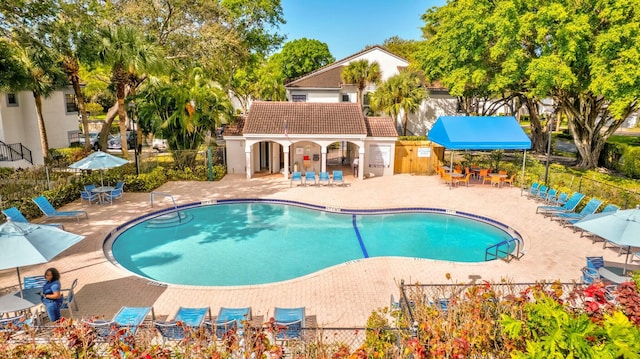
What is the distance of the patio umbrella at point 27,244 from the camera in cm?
914

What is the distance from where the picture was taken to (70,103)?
1351 inches

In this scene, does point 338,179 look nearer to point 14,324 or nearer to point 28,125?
point 14,324

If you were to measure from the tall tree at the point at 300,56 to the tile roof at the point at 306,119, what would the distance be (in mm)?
48655

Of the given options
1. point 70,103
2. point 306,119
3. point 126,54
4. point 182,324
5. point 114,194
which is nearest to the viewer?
point 182,324

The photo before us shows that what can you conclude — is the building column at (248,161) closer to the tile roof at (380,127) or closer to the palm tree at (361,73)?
the tile roof at (380,127)

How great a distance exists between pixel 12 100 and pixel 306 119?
69.0 ft

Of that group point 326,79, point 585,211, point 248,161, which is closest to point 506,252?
point 585,211

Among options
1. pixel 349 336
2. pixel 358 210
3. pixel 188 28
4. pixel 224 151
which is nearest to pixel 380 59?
pixel 188 28

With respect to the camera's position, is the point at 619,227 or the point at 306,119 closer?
the point at 619,227

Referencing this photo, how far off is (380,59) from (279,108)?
21.9 meters

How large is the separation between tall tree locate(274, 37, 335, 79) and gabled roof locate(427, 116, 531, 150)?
52743 millimetres

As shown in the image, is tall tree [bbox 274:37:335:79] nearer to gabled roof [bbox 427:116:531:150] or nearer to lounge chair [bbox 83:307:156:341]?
gabled roof [bbox 427:116:531:150]

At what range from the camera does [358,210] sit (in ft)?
63.7

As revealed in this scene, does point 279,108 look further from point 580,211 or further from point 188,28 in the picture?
point 580,211
